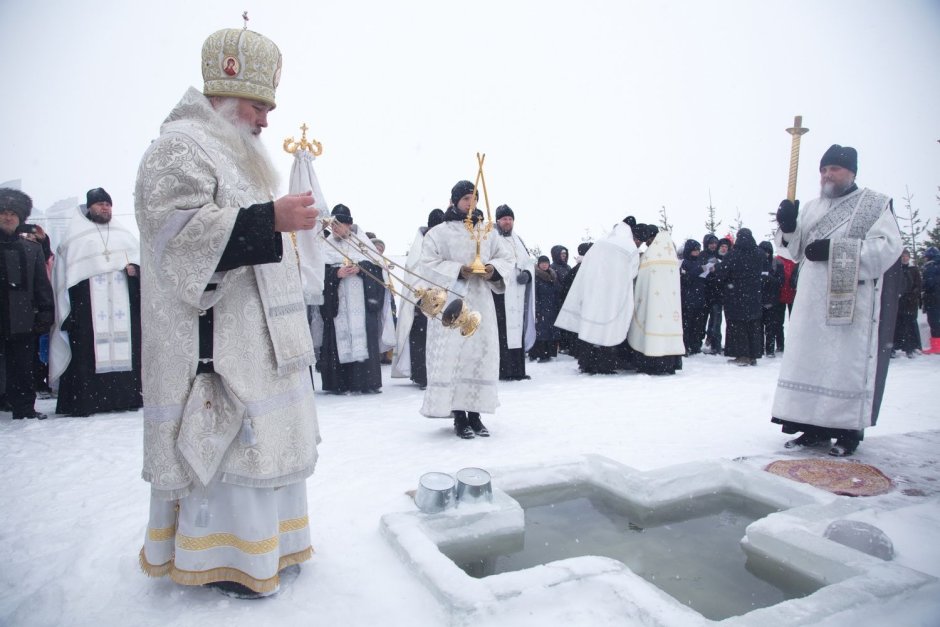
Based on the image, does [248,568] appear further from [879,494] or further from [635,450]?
[879,494]

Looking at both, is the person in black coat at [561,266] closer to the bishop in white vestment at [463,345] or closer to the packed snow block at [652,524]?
the bishop in white vestment at [463,345]

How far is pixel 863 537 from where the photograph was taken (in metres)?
2.53

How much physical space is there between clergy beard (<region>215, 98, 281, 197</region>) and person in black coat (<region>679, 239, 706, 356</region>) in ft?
27.2

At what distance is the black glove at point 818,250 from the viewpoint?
14.0ft

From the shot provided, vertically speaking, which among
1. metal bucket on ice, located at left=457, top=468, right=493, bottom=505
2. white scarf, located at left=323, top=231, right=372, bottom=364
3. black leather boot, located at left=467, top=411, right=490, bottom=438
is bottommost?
black leather boot, located at left=467, top=411, right=490, bottom=438

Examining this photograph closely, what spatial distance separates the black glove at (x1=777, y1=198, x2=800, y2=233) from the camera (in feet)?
14.7

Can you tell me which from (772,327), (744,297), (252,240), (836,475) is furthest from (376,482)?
(772,327)

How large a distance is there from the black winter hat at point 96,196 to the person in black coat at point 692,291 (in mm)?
7842

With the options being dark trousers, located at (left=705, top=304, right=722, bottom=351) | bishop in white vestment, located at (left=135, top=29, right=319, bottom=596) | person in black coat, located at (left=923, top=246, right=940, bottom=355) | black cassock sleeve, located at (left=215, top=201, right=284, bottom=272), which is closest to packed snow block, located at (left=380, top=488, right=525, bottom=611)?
bishop in white vestment, located at (left=135, top=29, right=319, bottom=596)

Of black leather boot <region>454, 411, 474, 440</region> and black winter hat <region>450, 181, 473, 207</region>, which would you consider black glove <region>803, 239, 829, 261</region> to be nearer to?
black winter hat <region>450, 181, 473, 207</region>

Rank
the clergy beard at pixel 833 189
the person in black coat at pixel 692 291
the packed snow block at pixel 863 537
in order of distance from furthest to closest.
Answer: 1. the person in black coat at pixel 692 291
2. the clergy beard at pixel 833 189
3. the packed snow block at pixel 863 537

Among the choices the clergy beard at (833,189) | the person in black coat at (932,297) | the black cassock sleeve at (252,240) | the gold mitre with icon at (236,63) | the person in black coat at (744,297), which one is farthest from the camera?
the person in black coat at (932,297)

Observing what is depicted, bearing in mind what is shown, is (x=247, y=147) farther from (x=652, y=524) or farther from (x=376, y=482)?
(x=652, y=524)

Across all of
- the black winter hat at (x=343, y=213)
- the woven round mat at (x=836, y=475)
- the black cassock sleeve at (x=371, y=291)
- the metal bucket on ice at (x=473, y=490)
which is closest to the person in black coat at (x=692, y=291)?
the black cassock sleeve at (x=371, y=291)
